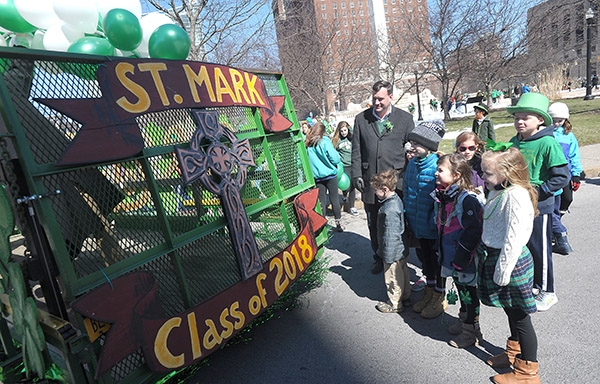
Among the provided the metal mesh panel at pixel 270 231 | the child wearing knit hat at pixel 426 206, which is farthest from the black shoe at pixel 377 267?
the metal mesh panel at pixel 270 231

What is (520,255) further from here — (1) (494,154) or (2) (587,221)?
(2) (587,221)

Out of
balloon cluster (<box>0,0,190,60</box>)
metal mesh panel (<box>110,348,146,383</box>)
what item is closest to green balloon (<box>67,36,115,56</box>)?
balloon cluster (<box>0,0,190,60</box>)

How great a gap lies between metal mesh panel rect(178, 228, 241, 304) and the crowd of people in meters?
1.39

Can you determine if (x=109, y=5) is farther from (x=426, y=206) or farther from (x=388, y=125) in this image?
(x=426, y=206)

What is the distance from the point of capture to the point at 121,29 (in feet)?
9.71

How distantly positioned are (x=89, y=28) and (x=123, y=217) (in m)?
1.96

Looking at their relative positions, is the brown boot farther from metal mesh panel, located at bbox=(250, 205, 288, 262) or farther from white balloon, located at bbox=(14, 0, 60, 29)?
white balloon, located at bbox=(14, 0, 60, 29)

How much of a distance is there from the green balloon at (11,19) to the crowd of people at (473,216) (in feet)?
10.8

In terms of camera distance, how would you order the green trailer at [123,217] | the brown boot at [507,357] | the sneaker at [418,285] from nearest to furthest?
1. the green trailer at [123,217]
2. the brown boot at [507,357]
3. the sneaker at [418,285]

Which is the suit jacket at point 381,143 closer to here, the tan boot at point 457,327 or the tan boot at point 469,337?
the tan boot at point 457,327

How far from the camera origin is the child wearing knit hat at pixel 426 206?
10.8 feet

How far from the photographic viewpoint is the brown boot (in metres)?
2.59

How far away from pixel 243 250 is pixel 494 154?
1861 mm

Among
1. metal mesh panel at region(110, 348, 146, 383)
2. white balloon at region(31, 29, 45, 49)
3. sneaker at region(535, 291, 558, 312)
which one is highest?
white balloon at region(31, 29, 45, 49)
